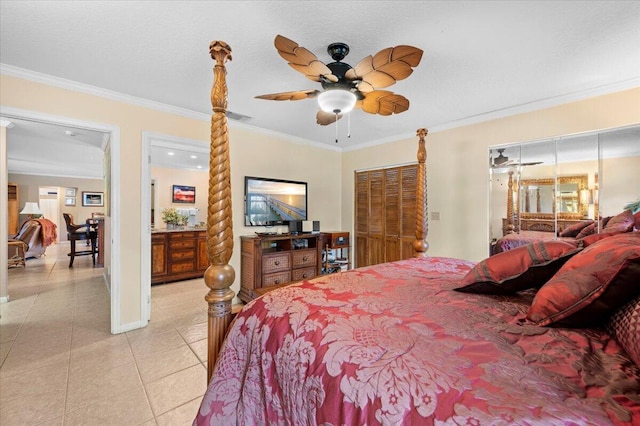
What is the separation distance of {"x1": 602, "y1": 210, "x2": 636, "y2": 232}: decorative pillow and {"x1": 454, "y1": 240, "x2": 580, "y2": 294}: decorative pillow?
1.71 meters

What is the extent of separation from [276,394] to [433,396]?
59 cm

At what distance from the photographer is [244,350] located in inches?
44.6

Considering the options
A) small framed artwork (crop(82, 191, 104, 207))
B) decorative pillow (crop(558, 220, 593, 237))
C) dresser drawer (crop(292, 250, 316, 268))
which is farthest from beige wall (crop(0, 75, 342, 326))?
small framed artwork (crop(82, 191, 104, 207))

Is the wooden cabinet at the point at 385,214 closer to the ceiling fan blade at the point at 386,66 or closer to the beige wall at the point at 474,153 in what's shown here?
the beige wall at the point at 474,153

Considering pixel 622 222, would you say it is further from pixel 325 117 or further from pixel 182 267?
pixel 182 267

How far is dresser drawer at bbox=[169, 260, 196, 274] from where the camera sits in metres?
4.55

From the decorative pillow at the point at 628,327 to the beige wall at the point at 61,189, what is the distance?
1123cm

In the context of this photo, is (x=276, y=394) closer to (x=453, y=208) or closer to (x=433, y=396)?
(x=433, y=396)

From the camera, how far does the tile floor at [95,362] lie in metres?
1.69

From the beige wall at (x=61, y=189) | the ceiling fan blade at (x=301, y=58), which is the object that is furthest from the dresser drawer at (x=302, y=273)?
the beige wall at (x=61, y=189)

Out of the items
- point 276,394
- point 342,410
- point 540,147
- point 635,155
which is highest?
point 540,147

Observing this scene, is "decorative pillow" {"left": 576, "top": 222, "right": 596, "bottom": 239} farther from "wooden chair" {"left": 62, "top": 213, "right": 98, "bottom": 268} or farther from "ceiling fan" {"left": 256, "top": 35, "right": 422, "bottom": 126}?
"wooden chair" {"left": 62, "top": 213, "right": 98, "bottom": 268}

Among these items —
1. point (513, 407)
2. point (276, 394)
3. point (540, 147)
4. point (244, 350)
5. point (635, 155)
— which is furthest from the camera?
point (540, 147)

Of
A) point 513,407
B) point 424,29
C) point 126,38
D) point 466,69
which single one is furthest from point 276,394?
point 466,69
